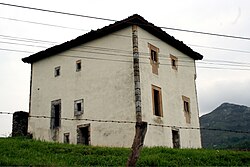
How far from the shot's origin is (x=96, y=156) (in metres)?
15.3

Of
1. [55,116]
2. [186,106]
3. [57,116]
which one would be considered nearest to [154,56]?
[186,106]

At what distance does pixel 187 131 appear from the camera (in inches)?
944

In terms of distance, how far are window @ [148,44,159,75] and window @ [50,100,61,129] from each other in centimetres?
609

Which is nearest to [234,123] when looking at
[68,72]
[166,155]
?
[68,72]

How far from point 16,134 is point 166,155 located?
12.2 m

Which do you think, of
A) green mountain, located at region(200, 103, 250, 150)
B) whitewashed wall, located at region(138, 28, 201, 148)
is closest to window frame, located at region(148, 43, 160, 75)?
whitewashed wall, located at region(138, 28, 201, 148)

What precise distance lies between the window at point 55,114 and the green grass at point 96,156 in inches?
257

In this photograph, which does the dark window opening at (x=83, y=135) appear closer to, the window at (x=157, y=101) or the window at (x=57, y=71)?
the window at (x=157, y=101)

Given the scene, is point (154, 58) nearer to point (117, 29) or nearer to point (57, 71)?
point (117, 29)

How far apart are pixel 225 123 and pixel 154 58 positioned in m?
48.9

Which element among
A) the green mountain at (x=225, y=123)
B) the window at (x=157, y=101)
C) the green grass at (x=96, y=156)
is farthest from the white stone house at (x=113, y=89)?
the green mountain at (x=225, y=123)

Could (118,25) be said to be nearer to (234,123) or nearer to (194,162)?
(194,162)

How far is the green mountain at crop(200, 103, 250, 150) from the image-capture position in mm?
55550

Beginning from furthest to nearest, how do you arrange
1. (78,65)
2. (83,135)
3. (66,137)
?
(78,65) < (66,137) < (83,135)
